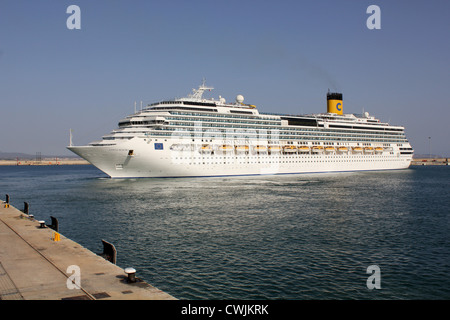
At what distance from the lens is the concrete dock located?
487 inches

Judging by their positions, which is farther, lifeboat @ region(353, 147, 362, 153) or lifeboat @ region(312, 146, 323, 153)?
lifeboat @ region(353, 147, 362, 153)

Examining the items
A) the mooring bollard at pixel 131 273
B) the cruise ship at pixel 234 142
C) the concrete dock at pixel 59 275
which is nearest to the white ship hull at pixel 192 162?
the cruise ship at pixel 234 142

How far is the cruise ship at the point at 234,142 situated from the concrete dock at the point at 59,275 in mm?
46217

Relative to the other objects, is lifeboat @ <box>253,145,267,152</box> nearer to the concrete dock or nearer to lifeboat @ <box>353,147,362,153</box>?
lifeboat @ <box>353,147,362,153</box>

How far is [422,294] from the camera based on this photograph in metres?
15.0

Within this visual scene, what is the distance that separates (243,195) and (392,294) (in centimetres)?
3255

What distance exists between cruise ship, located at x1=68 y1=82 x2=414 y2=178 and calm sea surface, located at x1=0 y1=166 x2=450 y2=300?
23.4 metres

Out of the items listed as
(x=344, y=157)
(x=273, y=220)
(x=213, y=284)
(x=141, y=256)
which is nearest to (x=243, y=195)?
(x=273, y=220)

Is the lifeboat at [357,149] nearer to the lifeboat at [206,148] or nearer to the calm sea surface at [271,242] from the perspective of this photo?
the lifeboat at [206,148]

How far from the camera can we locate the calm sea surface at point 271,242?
15.8 meters

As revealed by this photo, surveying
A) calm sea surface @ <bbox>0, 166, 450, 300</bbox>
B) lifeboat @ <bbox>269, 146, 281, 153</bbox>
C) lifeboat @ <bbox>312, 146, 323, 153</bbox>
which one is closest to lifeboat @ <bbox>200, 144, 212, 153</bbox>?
lifeboat @ <bbox>269, 146, 281, 153</bbox>

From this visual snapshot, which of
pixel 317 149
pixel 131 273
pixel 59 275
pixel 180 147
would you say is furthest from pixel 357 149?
pixel 59 275
